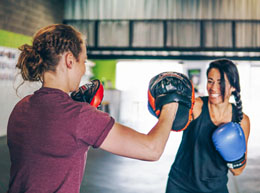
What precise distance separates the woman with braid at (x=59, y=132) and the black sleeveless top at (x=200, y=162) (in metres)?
0.76

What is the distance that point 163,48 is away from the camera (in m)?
7.59

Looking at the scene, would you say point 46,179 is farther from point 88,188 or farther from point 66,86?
point 88,188

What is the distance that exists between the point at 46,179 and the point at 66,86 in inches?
10.7

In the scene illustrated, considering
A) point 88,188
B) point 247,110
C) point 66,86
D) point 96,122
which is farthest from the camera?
point 247,110

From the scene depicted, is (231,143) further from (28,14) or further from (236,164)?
(28,14)

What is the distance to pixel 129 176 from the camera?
11.2 ft

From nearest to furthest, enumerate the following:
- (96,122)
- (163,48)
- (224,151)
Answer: (96,122) → (224,151) → (163,48)

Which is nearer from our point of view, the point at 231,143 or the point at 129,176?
the point at 231,143

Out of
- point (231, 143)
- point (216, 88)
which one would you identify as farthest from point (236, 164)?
point (216, 88)

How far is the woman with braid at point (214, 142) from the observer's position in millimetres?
1534

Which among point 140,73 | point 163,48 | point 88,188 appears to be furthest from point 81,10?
point 88,188

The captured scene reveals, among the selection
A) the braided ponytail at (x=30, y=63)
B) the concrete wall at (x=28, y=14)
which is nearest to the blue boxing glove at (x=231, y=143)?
the braided ponytail at (x=30, y=63)

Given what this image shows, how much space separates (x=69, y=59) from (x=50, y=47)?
6cm

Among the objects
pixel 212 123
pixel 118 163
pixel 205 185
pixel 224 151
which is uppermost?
pixel 212 123
